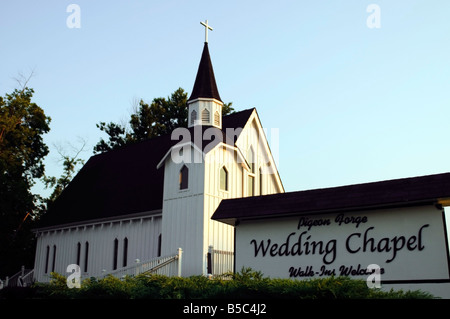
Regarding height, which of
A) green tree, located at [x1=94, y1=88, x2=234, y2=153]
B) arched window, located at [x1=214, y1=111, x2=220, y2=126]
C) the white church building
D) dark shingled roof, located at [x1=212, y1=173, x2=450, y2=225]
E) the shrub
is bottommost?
the shrub

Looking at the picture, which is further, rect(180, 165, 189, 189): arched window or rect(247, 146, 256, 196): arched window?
rect(247, 146, 256, 196): arched window

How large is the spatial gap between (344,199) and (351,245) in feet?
4.76

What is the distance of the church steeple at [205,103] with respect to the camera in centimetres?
3062

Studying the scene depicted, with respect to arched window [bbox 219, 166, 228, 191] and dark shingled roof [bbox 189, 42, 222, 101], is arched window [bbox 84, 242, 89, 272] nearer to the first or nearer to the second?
arched window [bbox 219, 166, 228, 191]

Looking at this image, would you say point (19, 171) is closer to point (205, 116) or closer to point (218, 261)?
point (205, 116)

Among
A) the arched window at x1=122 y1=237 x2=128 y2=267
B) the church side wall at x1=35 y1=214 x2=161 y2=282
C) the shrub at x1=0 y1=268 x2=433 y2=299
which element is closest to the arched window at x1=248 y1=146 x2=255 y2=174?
the church side wall at x1=35 y1=214 x2=161 y2=282

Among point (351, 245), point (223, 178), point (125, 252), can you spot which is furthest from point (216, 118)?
point (351, 245)

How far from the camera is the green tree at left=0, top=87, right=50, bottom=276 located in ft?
128

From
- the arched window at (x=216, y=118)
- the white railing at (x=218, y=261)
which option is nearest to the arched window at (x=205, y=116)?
the arched window at (x=216, y=118)

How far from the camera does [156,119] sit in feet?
187

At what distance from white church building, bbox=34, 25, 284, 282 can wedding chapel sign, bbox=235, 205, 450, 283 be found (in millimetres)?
6307

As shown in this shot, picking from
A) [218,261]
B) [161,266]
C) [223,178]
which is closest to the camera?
[161,266]

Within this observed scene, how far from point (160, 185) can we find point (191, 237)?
5770 millimetres
